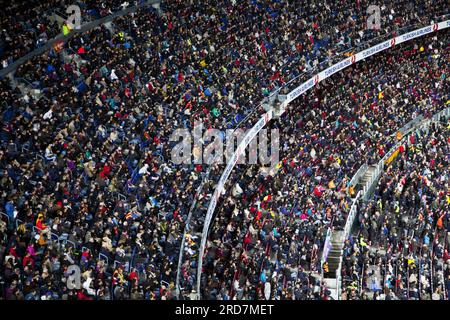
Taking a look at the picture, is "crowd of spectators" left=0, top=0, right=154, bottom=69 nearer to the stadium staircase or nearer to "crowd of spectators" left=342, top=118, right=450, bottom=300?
the stadium staircase

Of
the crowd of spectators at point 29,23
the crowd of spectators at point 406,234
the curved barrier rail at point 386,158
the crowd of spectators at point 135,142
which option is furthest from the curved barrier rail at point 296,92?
the crowd of spectators at point 29,23

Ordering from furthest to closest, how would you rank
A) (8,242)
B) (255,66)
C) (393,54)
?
(393,54) → (255,66) → (8,242)

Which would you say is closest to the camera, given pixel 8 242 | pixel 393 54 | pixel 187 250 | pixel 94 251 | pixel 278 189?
pixel 8 242

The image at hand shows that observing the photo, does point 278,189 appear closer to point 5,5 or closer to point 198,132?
point 198,132

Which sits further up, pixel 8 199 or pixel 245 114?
pixel 245 114

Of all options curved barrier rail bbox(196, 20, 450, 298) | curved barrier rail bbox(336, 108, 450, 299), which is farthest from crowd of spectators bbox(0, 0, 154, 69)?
curved barrier rail bbox(336, 108, 450, 299)
